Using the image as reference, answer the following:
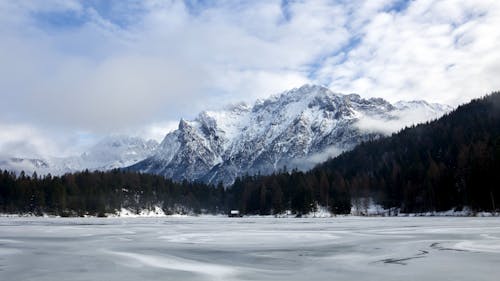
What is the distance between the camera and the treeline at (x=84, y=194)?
13862cm

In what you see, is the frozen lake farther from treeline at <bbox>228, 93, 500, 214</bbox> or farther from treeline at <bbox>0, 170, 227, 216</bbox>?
treeline at <bbox>0, 170, 227, 216</bbox>

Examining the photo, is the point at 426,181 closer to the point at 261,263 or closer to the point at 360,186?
the point at 360,186

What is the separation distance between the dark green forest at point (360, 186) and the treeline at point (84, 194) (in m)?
0.26

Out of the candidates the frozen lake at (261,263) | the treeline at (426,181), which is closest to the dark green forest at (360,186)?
the treeline at (426,181)

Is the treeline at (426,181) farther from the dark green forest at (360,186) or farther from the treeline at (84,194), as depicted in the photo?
the treeline at (84,194)

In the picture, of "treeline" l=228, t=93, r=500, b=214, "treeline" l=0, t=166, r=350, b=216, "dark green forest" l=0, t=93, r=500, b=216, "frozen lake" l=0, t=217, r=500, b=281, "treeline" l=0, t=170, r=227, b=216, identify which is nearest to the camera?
"frozen lake" l=0, t=217, r=500, b=281

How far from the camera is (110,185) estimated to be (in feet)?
572

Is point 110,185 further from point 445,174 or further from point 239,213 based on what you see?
point 445,174

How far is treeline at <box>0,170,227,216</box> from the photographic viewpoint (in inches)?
5458

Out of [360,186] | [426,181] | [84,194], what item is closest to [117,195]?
[84,194]

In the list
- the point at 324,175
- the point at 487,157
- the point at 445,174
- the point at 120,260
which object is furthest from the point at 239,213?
the point at 120,260

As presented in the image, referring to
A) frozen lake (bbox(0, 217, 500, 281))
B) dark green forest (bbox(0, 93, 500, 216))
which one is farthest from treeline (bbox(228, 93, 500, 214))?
frozen lake (bbox(0, 217, 500, 281))

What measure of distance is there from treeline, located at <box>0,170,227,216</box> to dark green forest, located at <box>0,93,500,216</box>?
263mm

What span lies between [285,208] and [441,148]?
60.0 m
